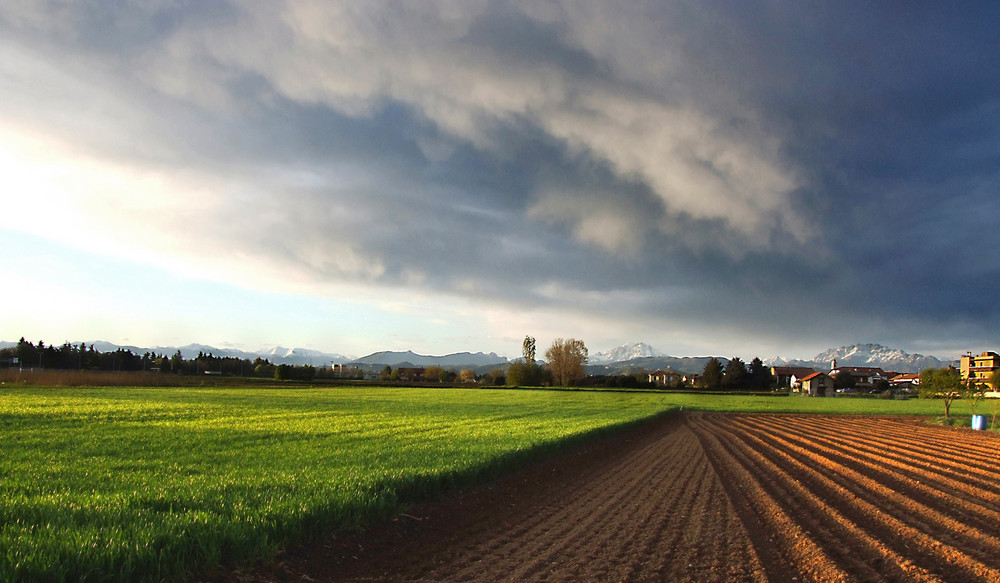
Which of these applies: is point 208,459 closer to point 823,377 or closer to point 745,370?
point 745,370

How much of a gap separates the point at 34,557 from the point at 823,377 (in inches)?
7408

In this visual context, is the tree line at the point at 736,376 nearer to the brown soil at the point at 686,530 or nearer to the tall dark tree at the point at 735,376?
the tall dark tree at the point at 735,376

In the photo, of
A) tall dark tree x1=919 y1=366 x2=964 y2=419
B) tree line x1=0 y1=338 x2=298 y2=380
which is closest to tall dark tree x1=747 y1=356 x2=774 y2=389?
tall dark tree x1=919 y1=366 x2=964 y2=419

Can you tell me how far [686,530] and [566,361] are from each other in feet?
471

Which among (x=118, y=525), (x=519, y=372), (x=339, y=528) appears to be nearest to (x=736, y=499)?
(x=339, y=528)

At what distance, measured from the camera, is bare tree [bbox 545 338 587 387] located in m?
150

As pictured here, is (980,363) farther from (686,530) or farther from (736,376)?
(686,530)

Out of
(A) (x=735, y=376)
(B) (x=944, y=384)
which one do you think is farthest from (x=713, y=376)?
(B) (x=944, y=384)

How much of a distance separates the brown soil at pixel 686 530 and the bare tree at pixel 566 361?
13197 centimetres

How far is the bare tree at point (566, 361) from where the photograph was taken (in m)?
150

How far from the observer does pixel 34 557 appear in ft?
18.4

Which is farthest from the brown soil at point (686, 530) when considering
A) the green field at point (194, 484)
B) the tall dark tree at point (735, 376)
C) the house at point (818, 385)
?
the house at point (818, 385)

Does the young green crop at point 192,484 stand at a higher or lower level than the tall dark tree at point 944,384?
lower

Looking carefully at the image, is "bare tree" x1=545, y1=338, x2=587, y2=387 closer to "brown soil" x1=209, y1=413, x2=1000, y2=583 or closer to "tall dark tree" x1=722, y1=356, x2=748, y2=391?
"tall dark tree" x1=722, y1=356, x2=748, y2=391
